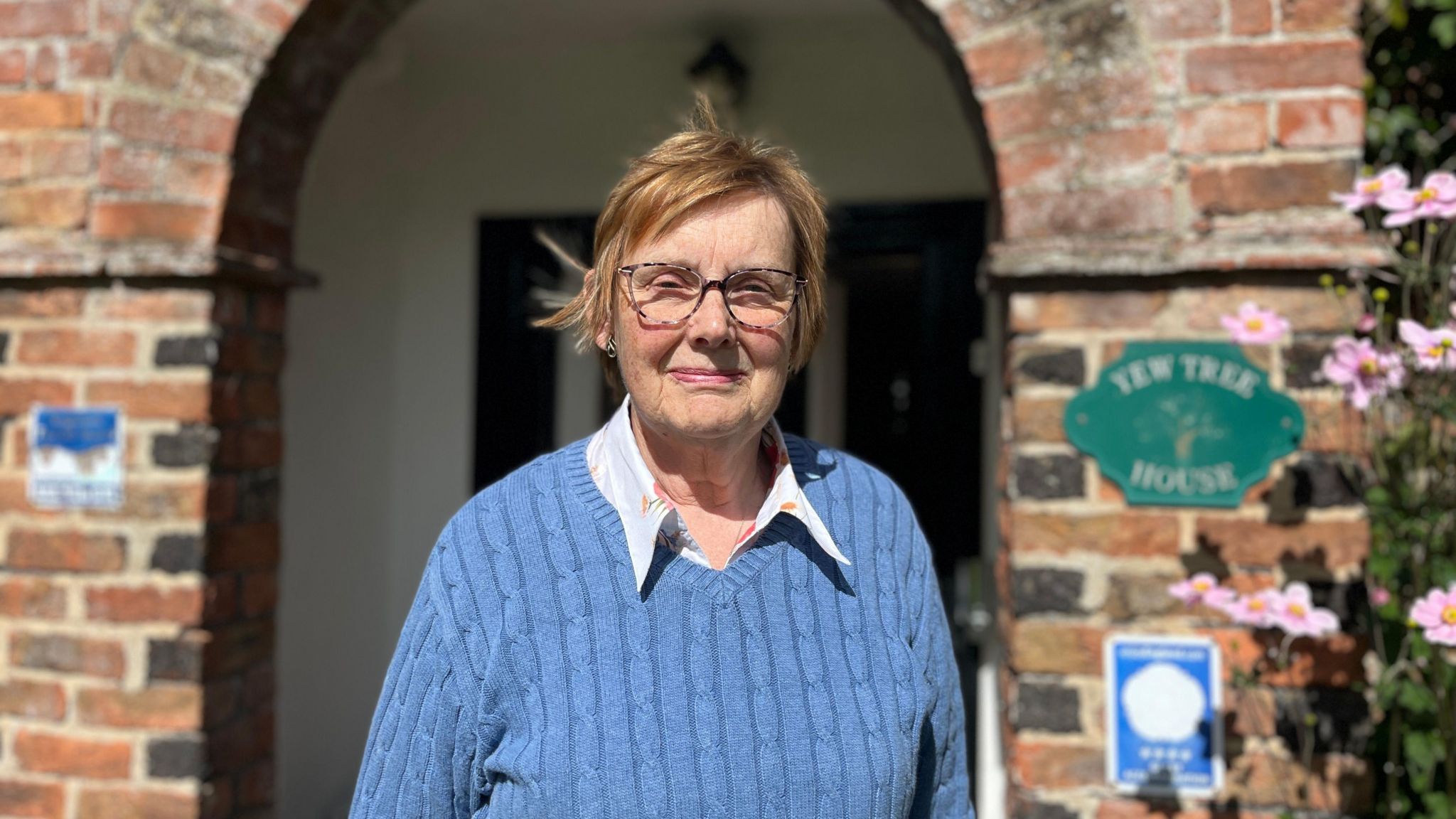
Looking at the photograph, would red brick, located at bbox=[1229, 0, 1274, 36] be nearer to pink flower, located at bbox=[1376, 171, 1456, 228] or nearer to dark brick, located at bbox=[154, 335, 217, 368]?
pink flower, located at bbox=[1376, 171, 1456, 228]

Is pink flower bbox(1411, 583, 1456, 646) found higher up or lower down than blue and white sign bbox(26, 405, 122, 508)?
lower down

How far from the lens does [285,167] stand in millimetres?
2387

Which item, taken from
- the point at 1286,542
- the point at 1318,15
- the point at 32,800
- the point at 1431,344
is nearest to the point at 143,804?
the point at 32,800

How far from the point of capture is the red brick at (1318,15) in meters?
1.86

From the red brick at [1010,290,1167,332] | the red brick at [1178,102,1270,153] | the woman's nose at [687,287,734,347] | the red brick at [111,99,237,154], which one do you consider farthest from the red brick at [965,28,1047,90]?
the red brick at [111,99,237,154]

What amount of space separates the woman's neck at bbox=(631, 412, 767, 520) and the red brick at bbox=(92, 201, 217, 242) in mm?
1344

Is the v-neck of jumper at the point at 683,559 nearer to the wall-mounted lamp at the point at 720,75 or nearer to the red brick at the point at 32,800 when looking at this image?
the red brick at the point at 32,800

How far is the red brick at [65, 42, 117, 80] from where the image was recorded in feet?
7.11

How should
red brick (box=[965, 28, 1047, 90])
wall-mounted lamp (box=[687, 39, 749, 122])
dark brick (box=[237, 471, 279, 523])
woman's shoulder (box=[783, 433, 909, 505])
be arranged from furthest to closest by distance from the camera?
wall-mounted lamp (box=[687, 39, 749, 122]) → dark brick (box=[237, 471, 279, 523]) → red brick (box=[965, 28, 1047, 90]) → woman's shoulder (box=[783, 433, 909, 505])

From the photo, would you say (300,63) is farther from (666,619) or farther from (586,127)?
(666,619)

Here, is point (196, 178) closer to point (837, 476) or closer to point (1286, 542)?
point (837, 476)

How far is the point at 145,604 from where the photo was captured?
2.15 metres

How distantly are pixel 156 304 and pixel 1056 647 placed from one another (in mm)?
1956

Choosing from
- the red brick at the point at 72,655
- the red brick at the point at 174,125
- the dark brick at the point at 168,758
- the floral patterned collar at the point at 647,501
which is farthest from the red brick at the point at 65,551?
the floral patterned collar at the point at 647,501
